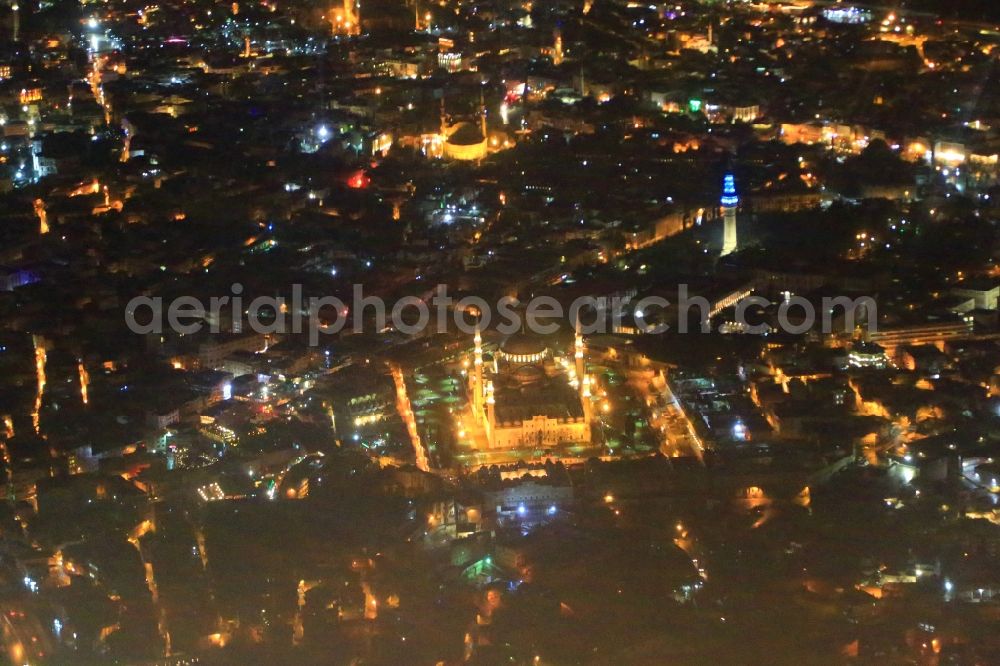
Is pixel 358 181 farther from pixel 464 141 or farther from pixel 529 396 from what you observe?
pixel 529 396

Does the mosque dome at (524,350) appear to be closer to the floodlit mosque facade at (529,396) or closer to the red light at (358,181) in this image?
the floodlit mosque facade at (529,396)

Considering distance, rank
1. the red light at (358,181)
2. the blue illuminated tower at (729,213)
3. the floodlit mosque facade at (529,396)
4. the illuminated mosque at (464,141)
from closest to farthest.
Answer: the floodlit mosque facade at (529,396) < the blue illuminated tower at (729,213) < the red light at (358,181) < the illuminated mosque at (464,141)

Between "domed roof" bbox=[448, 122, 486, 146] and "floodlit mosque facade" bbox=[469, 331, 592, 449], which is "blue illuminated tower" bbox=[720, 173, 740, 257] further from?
"domed roof" bbox=[448, 122, 486, 146]

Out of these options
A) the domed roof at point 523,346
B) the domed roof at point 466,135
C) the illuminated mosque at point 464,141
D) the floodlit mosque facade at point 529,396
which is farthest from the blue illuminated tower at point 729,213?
the domed roof at point 466,135

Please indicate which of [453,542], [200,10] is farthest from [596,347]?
[200,10]

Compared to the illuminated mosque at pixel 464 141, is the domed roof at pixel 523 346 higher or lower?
higher

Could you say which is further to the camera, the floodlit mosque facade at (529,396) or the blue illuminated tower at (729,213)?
the blue illuminated tower at (729,213)

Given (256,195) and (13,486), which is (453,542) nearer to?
(13,486)
